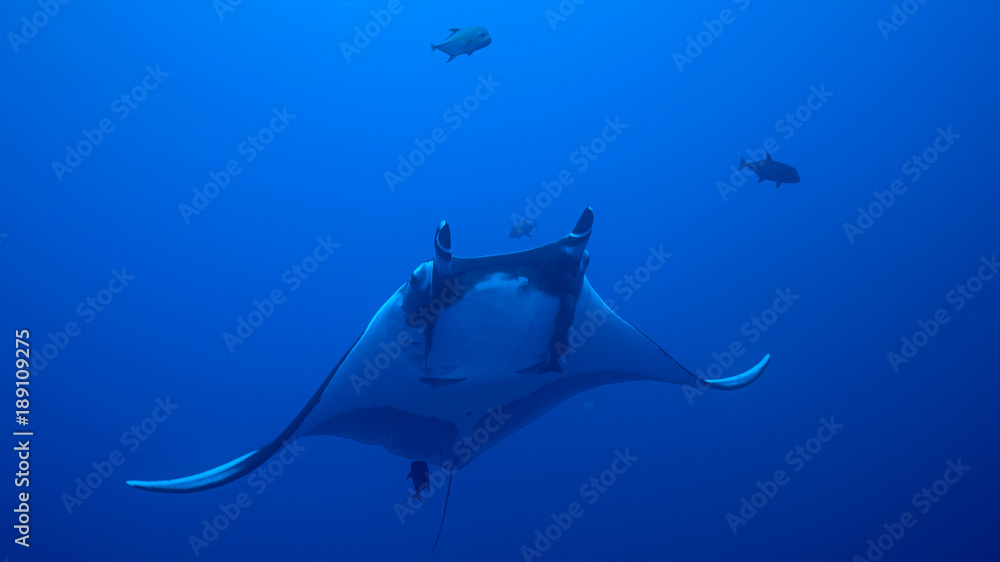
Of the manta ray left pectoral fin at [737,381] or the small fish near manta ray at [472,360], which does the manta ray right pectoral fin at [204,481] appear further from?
the manta ray left pectoral fin at [737,381]

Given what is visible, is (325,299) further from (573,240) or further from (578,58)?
(573,240)

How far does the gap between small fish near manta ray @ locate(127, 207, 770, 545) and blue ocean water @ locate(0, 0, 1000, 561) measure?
10.6 m

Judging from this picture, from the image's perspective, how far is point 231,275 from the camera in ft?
62.0

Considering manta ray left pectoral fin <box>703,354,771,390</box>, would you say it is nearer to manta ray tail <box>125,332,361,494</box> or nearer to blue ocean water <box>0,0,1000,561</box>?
manta ray tail <box>125,332,361,494</box>

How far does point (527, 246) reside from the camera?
18.3 meters

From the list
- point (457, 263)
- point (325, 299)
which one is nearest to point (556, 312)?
point (457, 263)

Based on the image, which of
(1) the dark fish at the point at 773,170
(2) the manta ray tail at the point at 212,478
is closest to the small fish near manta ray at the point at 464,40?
(1) the dark fish at the point at 773,170

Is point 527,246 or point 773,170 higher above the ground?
point 773,170

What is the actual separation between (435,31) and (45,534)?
66.6ft

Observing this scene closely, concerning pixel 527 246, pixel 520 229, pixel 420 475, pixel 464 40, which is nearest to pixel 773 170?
pixel 520 229

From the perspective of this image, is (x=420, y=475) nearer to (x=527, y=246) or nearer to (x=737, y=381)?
(x=737, y=381)

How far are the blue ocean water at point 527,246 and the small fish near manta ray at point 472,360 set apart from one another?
10.6 m

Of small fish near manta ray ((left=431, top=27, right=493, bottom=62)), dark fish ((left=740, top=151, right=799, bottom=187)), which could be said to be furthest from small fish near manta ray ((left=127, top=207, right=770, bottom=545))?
small fish near manta ray ((left=431, top=27, right=493, bottom=62))

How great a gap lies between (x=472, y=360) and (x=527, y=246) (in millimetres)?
15793
